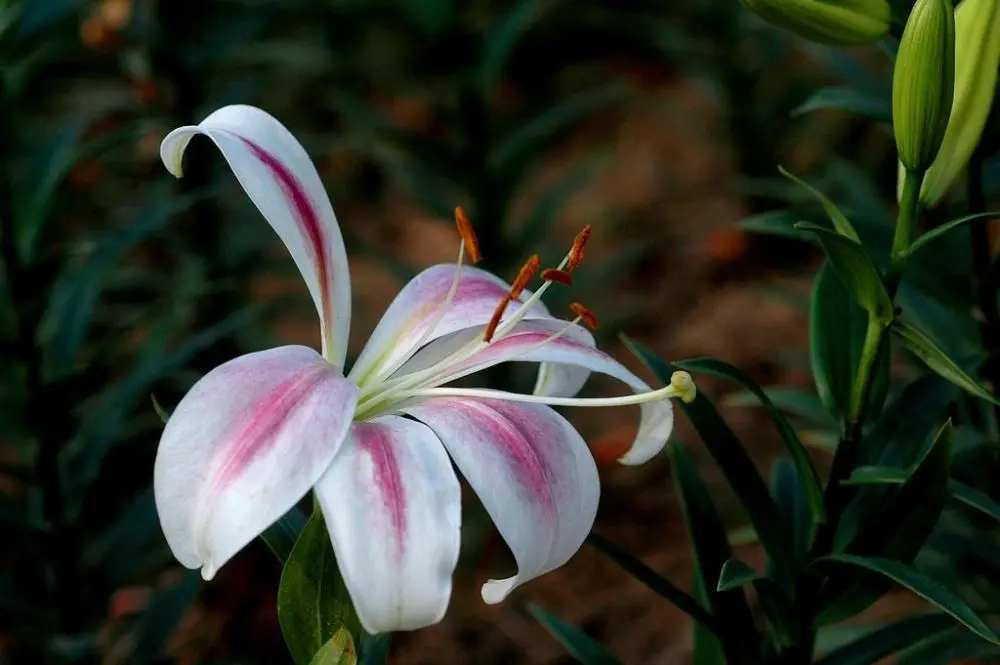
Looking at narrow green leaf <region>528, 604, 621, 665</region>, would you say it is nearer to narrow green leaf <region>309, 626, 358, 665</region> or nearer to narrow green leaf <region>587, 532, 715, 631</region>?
narrow green leaf <region>587, 532, 715, 631</region>

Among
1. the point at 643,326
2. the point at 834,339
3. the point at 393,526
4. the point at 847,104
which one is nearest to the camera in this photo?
the point at 393,526

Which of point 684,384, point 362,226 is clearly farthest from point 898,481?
point 362,226

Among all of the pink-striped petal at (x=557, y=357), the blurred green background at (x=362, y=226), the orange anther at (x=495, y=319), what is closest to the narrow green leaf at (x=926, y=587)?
the pink-striped petal at (x=557, y=357)

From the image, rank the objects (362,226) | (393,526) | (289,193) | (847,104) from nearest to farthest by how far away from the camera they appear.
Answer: (393,526), (289,193), (847,104), (362,226)

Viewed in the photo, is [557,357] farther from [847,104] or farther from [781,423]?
[847,104]

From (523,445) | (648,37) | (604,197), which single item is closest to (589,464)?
(523,445)

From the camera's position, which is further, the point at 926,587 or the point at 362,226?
the point at 362,226
